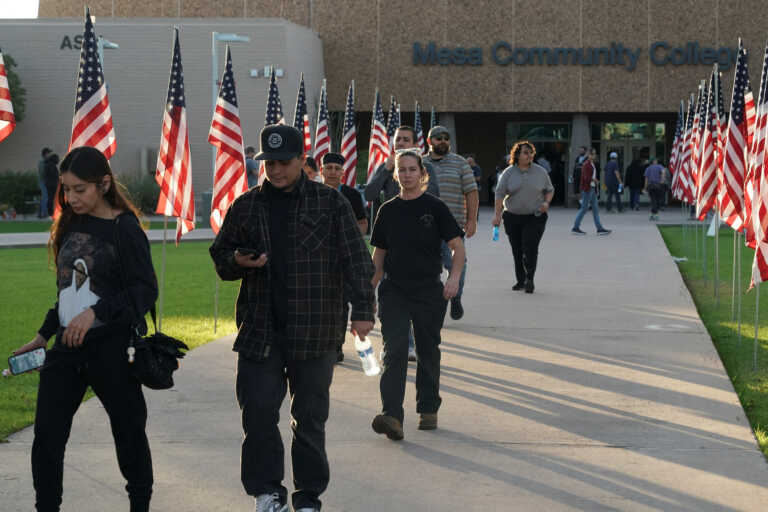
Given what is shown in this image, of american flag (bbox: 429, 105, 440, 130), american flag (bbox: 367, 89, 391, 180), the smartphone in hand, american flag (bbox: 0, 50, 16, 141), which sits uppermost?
american flag (bbox: 429, 105, 440, 130)

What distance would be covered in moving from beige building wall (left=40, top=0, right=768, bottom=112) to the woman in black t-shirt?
126 ft

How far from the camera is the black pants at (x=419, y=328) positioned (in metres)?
7.14

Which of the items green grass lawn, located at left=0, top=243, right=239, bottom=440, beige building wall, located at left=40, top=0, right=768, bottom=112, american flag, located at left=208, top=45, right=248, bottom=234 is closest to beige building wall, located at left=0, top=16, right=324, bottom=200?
beige building wall, located at left=40, top=0, right=768, bottom=112

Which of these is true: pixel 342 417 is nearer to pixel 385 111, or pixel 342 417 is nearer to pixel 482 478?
pixel 482 478

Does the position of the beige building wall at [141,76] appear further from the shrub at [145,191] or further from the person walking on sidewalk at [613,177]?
the person walking on sidewalk at [613,177]

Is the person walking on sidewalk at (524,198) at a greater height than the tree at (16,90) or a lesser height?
lesser

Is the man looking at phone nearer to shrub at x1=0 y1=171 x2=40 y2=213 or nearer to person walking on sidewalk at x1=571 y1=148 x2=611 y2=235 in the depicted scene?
person walking on sidewalk at x1=571 y1=148 x2=611 y2=235

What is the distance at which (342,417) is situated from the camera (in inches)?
298

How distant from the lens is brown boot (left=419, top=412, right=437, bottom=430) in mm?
7227

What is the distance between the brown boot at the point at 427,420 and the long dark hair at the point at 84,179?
283 centimetres

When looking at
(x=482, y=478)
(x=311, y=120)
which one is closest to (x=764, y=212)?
(x=482, y=478)

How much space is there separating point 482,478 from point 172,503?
1.60m

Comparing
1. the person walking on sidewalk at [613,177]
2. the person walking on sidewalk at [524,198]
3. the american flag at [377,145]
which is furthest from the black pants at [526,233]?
the person walking on sidewalk at [613,177]

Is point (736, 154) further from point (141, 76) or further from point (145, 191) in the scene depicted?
point (141, 76)
